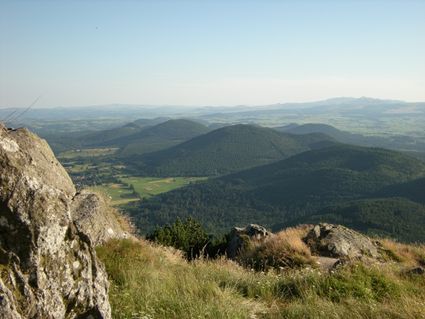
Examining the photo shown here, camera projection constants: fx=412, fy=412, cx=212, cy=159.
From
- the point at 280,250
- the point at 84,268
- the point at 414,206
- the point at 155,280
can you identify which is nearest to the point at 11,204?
the point at 84,268

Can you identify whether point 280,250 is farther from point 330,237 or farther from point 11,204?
point 11,204

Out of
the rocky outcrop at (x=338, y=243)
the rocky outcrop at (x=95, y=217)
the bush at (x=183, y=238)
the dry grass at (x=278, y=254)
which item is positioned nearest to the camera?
the rocky outcrop at (x=95, y=217)

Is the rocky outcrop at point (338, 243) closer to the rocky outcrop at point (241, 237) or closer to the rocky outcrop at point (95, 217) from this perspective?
the rocky outcrop at point (241, 237)

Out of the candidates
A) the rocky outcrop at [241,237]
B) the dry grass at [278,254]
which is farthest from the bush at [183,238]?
the dry grass at [278,254]

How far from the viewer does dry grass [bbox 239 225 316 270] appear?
13.2m

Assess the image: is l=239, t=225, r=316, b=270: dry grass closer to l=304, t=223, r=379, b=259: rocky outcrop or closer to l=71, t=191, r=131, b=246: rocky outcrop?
l=304, t=223, r=379, b=259: rocky outcrop

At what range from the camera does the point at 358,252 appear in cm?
1612

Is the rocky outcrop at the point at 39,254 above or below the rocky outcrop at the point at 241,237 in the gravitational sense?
above

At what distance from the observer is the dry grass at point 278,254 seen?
13203 mm

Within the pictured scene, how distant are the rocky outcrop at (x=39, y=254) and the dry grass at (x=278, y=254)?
27.4 feet

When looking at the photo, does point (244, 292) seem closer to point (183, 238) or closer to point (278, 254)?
point (278, 254)

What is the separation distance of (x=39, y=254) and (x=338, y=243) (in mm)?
13820

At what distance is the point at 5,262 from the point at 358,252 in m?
14.4

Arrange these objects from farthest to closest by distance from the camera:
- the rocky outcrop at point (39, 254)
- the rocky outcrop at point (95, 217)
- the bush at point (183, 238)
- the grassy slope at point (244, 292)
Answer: the bush at point (183, 238) → the rocky outcrop at point (95, 217) → the grassy slope at point (244, 292) → the rocky outcrop at point (39, 254)
